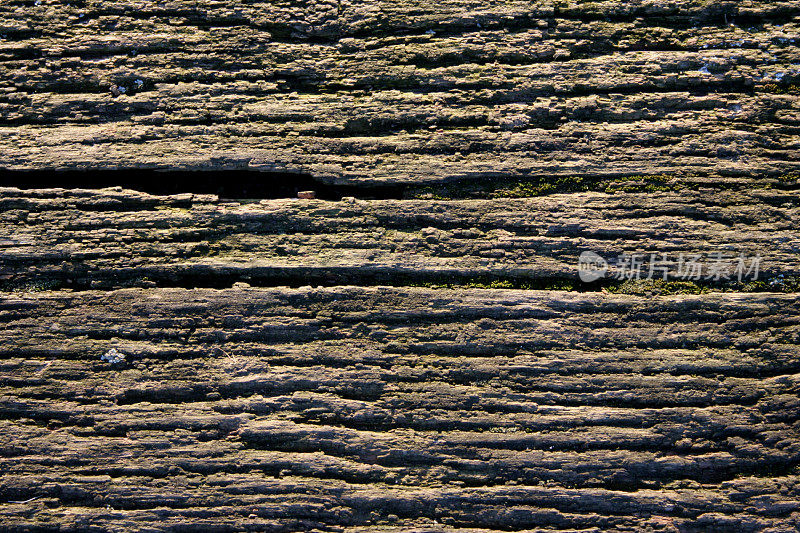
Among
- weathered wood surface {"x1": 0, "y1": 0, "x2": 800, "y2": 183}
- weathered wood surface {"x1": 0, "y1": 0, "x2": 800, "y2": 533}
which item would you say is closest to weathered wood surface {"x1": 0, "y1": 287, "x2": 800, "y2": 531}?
weathered wood surface {"x1": 0, "y1": 0, "x2": 800, "y2": 533}

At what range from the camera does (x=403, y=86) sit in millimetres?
1854

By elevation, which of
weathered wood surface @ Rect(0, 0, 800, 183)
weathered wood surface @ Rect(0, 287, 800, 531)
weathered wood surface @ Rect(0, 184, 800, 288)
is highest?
weathered wood surface @ Rect(0, 0, 800, 183)

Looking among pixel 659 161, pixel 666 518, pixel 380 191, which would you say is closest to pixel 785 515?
pixel 666 518

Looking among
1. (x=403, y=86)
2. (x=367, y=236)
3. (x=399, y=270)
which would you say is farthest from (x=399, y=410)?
(x=403, y=86)

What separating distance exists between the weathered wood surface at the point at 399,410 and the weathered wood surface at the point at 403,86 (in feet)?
1.76

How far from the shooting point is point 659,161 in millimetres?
1791

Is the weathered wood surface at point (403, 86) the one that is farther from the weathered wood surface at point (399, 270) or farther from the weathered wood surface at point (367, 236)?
the weathered wood surface at point (367, 236)

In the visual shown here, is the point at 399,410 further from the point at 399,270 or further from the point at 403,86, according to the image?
the point at 403,86

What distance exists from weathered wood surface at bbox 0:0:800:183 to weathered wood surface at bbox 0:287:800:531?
21.1 inches

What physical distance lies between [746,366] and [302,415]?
63.4 inches

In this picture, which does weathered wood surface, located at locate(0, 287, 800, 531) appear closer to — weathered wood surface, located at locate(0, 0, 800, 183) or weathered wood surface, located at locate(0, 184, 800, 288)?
weathered wood surface, located at locate(0, 184, 800, 288)

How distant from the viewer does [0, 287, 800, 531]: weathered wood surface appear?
1653 mm

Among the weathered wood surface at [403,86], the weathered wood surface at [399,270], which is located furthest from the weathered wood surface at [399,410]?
the weathered wood surface at [403,86]

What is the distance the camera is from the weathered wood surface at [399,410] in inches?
65.1
